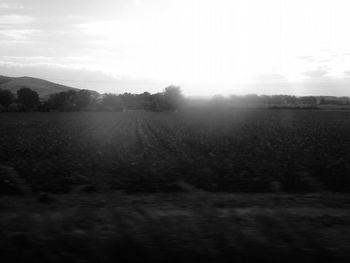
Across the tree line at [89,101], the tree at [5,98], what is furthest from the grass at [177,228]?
the tree at [5,98]

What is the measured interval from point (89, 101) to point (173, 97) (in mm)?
25238

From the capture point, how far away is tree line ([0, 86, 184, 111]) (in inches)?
4006

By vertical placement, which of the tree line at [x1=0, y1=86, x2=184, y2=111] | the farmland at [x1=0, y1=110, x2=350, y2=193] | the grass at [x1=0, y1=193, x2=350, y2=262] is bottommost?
the farmland at [x1=0, y1=110, x2=350, y2=193]

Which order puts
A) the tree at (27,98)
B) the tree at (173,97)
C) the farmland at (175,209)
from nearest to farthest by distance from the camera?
1. the farmland at (175,209)
2. the tree at (27,98)
3. the tree at (173,97)

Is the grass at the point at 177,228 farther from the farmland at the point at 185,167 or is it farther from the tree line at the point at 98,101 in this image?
the tree line at the point at 98,101

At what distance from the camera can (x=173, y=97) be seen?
116 meters

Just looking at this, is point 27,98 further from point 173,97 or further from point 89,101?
point 173,97

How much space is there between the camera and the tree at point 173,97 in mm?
115375

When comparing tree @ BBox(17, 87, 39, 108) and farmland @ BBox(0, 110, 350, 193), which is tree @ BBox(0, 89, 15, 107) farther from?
farmland @ BBox(0, 110, 350, 193)

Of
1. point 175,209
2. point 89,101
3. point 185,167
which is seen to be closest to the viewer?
point 175,209

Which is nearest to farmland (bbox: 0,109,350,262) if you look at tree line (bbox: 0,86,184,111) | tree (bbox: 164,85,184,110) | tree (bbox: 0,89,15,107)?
tree line (bbox: 0,86,184,111)

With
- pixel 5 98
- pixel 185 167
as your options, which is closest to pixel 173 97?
pixel 5 98

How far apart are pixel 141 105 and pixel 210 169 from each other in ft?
407

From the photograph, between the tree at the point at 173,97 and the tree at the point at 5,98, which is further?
the tree at the point at 173,97
